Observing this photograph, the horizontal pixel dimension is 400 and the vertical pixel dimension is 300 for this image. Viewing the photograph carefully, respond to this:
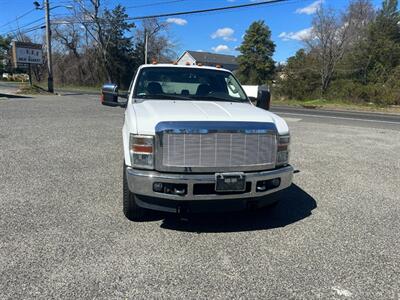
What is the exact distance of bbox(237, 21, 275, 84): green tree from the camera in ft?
182

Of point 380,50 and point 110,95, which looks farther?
point 380,50

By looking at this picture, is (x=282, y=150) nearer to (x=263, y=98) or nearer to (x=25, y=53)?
(x=263, y=98)

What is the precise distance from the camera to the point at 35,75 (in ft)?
200

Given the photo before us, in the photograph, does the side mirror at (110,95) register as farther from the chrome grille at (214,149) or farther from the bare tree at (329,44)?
the bare tree at (329,44)

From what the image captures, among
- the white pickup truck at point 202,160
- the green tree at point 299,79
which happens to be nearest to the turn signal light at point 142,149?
the white pickup truck at point 202,160

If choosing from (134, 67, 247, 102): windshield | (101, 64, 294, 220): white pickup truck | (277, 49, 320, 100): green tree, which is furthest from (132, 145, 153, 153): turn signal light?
(277, 49, 320, 100): green tree

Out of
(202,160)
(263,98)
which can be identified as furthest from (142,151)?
(263,98)

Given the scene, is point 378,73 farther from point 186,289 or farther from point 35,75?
point 35,75

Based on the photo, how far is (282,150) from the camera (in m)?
3.96

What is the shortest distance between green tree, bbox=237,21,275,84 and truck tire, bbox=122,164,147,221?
172 feet

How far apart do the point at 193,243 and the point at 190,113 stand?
1.37 meters

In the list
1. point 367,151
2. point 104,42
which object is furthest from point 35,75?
point 367,151

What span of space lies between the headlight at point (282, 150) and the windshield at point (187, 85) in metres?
1.45

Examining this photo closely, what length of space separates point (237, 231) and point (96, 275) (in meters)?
1.61
